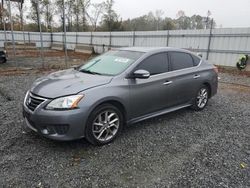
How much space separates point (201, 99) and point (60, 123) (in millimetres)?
3425

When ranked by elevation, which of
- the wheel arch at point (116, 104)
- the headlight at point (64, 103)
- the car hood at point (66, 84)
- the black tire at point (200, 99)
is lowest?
the black tire at point (200, 99)

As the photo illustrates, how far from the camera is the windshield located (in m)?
3.57

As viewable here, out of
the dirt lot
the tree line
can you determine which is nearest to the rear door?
the dirt lot

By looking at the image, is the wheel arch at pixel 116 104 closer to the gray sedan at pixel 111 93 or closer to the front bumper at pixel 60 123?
the gray sedan at pixel 111 93

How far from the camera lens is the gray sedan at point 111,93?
2.83m

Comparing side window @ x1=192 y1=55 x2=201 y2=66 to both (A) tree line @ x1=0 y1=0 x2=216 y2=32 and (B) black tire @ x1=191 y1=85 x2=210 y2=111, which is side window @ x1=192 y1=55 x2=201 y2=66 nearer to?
(B) black tire @ x1=191 y1=85 x2=210 y2=111

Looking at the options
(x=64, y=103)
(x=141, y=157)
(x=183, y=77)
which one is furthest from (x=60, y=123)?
(x=183, y=77)

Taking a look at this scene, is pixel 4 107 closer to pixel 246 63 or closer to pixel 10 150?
pixel 10 150

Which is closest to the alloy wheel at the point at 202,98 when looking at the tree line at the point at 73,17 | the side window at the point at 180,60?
the side window at the point at 180,60

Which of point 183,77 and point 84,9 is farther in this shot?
point 84,9

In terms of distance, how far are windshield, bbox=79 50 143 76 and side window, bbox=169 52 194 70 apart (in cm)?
78

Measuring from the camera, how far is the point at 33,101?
3035mm

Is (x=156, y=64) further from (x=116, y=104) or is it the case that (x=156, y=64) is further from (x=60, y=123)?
(x=60, y=123)

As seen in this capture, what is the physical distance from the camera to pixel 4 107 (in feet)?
15.8
